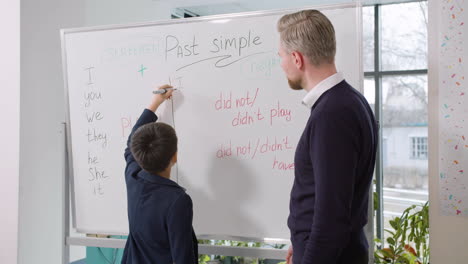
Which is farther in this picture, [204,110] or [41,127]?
[41,127]

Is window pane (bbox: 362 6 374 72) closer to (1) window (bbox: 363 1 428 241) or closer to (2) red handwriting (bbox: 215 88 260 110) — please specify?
(1) window (bbox: 363 1 428 241)

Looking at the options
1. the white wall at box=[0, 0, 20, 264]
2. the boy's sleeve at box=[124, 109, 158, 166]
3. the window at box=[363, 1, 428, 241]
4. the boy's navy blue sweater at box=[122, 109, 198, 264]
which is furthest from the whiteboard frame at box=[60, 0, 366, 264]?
the window at box=[363, 1, 428, 241]

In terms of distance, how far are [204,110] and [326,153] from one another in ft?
2.80

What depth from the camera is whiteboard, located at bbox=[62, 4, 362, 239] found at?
1.72 meters

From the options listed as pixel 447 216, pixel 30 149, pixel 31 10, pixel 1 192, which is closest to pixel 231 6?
pixel 31 10

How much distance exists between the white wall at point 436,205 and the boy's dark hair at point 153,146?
3.42 ft

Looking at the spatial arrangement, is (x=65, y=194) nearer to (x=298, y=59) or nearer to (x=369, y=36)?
(x=298, y=59)

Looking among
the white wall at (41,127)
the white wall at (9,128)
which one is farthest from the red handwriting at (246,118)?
the white wall at (9,128)

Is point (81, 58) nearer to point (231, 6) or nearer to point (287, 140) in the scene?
point (287, 140)

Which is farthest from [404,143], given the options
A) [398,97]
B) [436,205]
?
[436,205]

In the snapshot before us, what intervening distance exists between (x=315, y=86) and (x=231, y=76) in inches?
25.0

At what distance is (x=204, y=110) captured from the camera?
6.00ft

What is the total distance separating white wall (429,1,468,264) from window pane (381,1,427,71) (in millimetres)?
3144

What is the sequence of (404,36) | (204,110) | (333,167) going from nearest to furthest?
(333,167) → (204,110) → (404,36)
